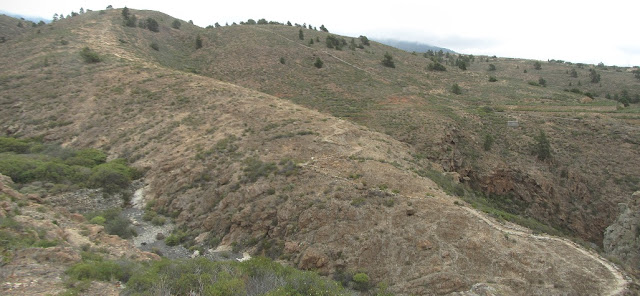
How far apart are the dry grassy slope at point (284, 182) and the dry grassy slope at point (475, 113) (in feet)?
24.6

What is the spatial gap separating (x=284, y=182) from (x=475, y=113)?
22745mm

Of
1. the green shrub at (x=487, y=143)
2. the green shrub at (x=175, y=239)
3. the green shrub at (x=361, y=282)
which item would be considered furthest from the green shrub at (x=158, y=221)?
the green shrub at (x=487, y=143)

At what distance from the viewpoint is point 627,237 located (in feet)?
53.4

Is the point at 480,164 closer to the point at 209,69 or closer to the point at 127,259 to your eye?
the point at 127,259

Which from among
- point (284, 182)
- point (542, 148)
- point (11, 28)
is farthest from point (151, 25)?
point (542, 148)

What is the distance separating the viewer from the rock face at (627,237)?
15141 millimetres

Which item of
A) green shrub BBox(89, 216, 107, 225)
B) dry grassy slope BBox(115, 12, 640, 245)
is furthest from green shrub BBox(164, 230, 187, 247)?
dry grassy slope BBox(115, 12, 640, 245)

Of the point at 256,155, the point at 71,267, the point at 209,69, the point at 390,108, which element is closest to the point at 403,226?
the point at 256,155

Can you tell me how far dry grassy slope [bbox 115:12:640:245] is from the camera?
77.5ft

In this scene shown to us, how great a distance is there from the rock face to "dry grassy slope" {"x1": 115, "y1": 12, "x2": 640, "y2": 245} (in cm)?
466

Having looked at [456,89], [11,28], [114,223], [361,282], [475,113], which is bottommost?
[114,223]

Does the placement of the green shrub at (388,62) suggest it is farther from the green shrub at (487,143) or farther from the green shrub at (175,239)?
the green shrub at (175,239)

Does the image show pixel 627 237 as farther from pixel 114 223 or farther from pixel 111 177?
pixel 111 177

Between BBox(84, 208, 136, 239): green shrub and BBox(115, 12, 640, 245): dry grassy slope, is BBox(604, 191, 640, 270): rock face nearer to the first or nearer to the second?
BBox(115, 12, 640, 245): dry grassy slope
